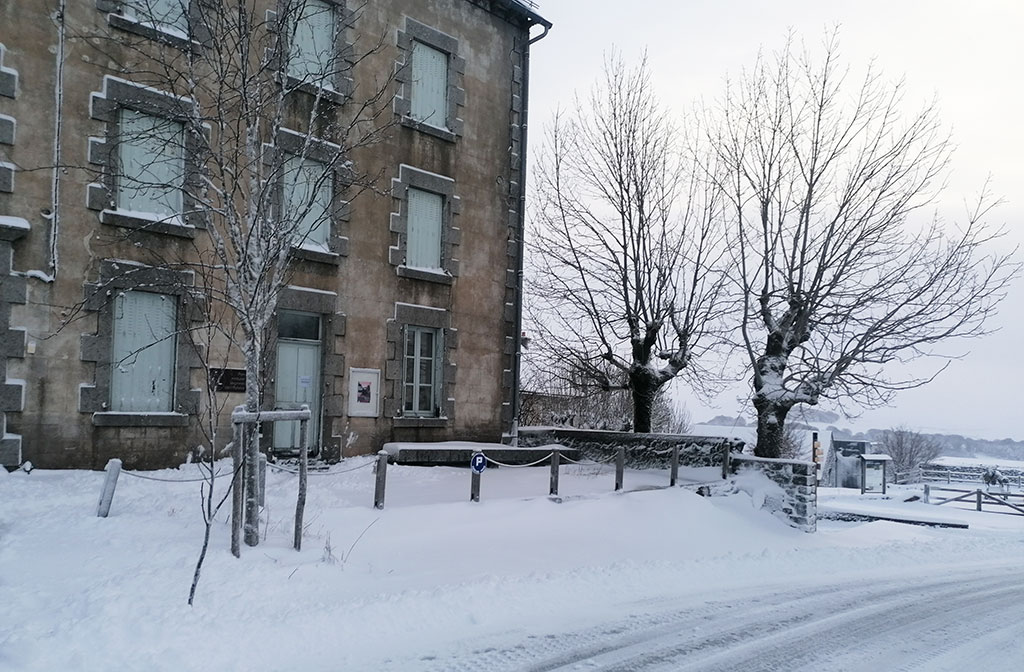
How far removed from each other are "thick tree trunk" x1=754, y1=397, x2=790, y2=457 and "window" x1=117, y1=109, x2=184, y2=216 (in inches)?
493

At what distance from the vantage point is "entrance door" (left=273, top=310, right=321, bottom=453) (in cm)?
1475

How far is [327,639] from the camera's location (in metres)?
6.90

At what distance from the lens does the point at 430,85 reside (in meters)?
17.3

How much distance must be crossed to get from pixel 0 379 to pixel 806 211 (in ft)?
Result: 51.2

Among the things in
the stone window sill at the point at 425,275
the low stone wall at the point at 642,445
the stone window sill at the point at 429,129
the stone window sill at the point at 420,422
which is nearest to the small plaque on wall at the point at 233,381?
the stone window sill at the point at 420,422

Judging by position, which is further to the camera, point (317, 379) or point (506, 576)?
point (317, 379)

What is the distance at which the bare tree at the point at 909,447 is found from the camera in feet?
280

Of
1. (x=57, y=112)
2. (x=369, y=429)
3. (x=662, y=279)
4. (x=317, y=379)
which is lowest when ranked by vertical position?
(x=369, y=429)

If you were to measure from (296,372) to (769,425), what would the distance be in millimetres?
10163

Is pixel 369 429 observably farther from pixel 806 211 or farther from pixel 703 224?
pixel 806 211

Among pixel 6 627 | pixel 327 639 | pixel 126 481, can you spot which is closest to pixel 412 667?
pixel 327 639

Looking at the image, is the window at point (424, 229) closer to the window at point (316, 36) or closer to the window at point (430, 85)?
the window at point (430, 85)

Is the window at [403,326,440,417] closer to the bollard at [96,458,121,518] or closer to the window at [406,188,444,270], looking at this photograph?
the window at [406,188,444,270]

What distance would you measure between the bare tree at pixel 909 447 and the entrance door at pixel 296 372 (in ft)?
260
